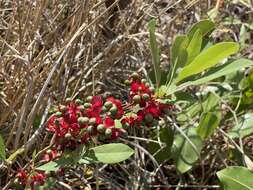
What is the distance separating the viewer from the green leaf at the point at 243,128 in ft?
4.31

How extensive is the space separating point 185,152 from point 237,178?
15 cm

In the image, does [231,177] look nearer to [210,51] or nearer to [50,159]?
[210,51]

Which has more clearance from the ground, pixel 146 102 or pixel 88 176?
pixel 146 102

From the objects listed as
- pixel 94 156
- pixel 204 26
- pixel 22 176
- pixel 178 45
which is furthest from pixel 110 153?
pixel 204 26

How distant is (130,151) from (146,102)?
10 cm

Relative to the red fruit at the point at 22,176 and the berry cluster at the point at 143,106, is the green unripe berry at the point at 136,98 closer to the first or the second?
the berry cluster at the point at 143,106

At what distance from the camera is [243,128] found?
1.33 m

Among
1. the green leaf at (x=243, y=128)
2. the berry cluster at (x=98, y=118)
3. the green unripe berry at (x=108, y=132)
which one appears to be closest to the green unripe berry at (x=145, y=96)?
the berry cluster at (x=98, y=118)

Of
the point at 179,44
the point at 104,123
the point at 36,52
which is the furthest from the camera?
the point at 36,52

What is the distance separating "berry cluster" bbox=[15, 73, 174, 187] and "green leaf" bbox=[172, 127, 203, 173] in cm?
23

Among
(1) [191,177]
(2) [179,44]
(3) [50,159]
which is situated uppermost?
(2) [179,44]

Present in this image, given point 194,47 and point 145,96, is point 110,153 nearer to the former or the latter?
point 145,96

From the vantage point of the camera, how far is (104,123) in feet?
3.08

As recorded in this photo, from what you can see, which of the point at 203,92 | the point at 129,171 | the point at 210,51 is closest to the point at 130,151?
the point at 210,51
